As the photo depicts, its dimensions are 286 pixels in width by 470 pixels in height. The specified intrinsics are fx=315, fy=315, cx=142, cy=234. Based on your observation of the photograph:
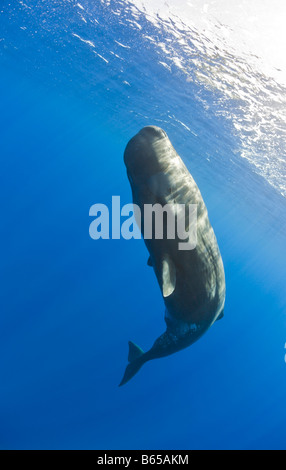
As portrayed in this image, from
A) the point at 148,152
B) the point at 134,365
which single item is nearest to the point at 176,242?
the point at 148,152

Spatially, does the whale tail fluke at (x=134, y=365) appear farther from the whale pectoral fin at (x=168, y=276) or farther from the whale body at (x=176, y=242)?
the whale pectoral fin at (x=168, y=276)

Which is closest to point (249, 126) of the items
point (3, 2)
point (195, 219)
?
point (195, 219)

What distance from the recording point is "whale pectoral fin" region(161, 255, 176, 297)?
365 centimetres

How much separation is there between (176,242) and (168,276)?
0.45m

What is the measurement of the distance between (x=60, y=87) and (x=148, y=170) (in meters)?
A: 38.8

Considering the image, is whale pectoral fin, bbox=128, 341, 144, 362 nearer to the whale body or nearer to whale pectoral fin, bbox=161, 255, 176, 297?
the whale body

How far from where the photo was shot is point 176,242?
13.1ft

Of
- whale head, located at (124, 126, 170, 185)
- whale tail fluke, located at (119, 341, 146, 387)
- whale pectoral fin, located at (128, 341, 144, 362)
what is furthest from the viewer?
whale pectoral fin, located at (128, 341, 144, 362)

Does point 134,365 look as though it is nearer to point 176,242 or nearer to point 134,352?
point 134,352

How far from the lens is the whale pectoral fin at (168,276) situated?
3.65 m

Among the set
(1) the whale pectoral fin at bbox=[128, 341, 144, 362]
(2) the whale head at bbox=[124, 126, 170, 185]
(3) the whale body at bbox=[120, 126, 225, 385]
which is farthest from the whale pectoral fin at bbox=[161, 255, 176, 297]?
(1) the whale pectoral fin at bbox=[128, 341, 144, 362]

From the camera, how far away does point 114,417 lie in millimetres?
32844

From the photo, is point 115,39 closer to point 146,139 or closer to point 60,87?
point 146,139

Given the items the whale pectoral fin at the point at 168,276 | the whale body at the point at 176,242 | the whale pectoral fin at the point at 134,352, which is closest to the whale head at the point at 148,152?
the whale body at the point at 176,242
